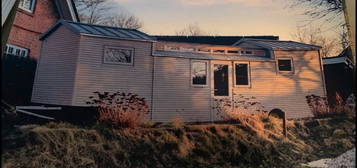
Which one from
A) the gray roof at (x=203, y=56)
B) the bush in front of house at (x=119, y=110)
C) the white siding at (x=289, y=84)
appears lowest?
the bush in front of house at (x=119, y=110)

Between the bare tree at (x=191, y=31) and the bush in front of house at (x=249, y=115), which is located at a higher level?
the bare tree at (x=191, y=31)

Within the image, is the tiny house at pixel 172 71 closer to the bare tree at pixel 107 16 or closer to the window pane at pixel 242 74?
the window pane at pixel 242 74

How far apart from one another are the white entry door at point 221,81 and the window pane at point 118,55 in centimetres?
132

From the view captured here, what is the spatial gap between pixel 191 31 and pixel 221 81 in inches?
31.1

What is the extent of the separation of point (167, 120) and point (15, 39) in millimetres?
1900

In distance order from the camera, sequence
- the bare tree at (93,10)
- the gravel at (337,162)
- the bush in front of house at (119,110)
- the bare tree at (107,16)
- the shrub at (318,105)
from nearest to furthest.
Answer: the gravel at (337,162)
the shrub at (318,105)
the bush in front of house at (119,110)
the bare tree at (107,16)
the bare tree at (93,10)

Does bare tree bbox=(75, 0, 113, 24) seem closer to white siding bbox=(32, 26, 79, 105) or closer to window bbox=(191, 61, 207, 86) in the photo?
white siding bbox=(32, 26, 79, 105)

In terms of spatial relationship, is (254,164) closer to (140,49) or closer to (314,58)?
(314,58)

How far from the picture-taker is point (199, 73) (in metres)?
2.71

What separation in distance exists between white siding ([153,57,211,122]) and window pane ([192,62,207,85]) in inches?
3.3

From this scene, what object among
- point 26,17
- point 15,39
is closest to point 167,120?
point 15,39

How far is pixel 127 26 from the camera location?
2.56 metres

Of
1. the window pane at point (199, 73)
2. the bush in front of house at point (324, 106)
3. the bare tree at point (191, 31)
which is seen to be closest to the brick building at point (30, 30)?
the bare tree at point (191, 31)

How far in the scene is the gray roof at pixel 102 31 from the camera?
2803mm
